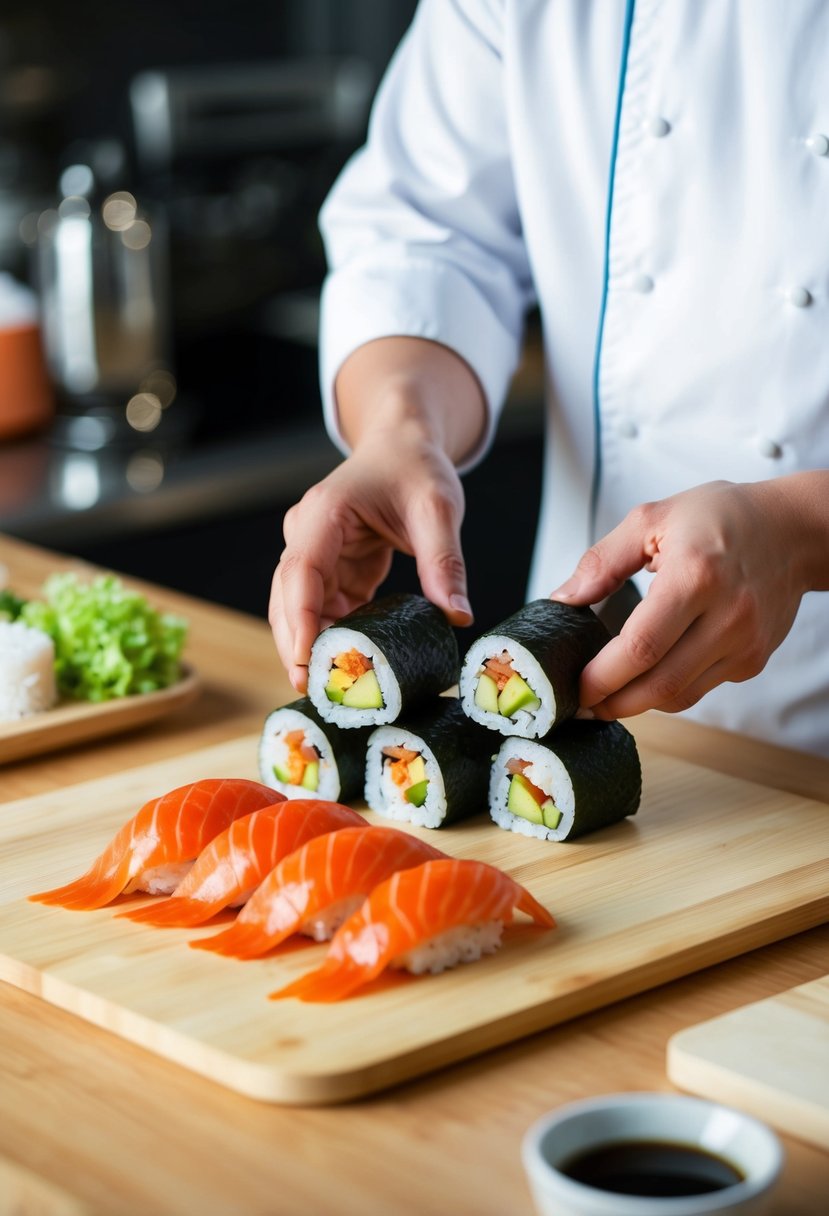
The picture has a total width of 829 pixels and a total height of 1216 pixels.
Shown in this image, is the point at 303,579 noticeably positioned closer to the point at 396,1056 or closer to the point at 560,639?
the point at 560,639

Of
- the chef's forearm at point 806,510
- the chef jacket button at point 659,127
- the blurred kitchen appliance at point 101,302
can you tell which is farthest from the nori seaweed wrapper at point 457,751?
the blurred kitchen appliance at point 101,302

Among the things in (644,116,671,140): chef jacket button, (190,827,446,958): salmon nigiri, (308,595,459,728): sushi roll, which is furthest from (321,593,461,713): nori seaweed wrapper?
(644,116,671,140): chef jacket button

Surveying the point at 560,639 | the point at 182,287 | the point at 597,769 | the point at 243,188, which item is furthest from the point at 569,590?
the point at 243,188

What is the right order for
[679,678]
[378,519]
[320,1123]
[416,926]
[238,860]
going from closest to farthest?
[320,1123]
[416,926]
[238,860]
[679,678]
[378,519]

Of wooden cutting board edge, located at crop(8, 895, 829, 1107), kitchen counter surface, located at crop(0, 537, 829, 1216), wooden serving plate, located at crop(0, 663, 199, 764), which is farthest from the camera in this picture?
wooden serving plate, located at crop(0, 663, 199, 764)

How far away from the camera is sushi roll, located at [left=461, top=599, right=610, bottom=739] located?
1375mm

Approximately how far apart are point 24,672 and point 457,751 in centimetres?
48

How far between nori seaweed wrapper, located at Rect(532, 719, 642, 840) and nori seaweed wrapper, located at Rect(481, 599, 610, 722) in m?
0.04

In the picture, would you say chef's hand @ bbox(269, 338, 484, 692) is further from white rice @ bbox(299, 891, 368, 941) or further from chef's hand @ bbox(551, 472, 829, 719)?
white rice @ bbox(299, 891, 368, 941)

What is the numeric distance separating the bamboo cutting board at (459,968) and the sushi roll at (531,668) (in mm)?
111

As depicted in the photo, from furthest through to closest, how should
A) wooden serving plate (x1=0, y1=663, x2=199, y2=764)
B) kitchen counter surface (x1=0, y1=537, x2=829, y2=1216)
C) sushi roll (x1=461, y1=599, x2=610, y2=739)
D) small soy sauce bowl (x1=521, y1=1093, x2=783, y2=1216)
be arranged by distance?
wooden serving plate (x1=0, y1=663, x2=199, y2=764)
sushi roll (x1=461, y1=599, x2=610, y2=739)
kitchen counter surface (x1=0, y1=537, x2=829, y2=1216)
small soy sauce bowl (x1=521, y1=1093, x2=783, y2=1216)

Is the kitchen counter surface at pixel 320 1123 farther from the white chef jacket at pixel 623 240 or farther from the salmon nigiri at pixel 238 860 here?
the white chef jacket at pixel 623 240

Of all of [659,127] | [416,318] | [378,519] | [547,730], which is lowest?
[547,730]

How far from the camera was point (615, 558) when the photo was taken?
1382 millimetres
